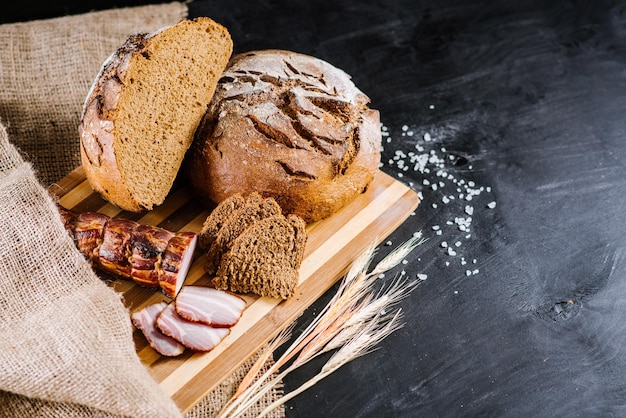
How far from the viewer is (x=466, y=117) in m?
4.33

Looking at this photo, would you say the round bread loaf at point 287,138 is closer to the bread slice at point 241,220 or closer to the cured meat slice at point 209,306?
the bread slice at point 241,220

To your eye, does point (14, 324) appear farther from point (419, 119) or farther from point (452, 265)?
point (419, 119)

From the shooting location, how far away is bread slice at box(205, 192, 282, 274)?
3182mm

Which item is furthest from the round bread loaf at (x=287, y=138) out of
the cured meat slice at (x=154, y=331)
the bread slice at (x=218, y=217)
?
the cured meat slice at (x=154, y=331)

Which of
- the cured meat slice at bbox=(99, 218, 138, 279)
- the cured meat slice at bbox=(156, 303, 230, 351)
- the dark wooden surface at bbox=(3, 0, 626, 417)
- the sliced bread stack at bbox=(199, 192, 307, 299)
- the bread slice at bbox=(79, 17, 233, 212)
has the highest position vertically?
the bread slice at bbox=(79, 17, 233, 212)

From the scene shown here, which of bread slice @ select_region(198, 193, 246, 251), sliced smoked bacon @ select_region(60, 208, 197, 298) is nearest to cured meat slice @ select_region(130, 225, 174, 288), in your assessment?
sliced smoked bacon @ select_region(60, 208, 197, 298)

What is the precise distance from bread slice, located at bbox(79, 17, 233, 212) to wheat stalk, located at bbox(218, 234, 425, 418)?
980mm

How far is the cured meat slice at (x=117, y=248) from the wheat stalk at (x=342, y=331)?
2.40ft

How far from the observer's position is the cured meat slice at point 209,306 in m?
2.99

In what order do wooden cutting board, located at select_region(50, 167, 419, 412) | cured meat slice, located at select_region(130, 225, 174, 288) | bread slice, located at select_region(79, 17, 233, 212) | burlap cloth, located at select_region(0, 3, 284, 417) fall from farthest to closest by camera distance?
bread slice, located at select_region(79, 17, 233, 212) → cured meat slice, located at select_region(130, 225, 174, 288) → wooden cutting board, located at select_region(50, 167, 419, 412) → burlap cloth, located at select_region(0, 3, 284, 417)

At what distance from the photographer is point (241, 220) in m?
3.19

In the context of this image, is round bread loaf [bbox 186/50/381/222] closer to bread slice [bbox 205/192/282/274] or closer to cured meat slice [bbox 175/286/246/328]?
bread slice [bbox 205/192/282/274]

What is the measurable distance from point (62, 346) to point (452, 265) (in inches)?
74.0

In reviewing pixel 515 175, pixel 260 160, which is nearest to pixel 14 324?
pixel 260 160
